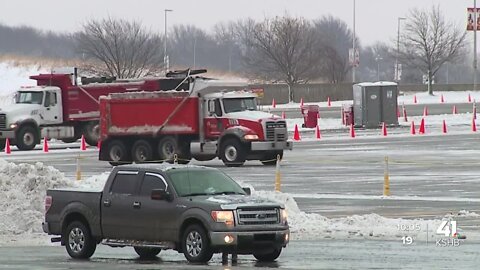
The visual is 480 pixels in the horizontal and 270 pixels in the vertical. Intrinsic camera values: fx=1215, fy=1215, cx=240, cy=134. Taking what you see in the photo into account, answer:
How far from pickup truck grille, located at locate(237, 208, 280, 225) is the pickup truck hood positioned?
0.25 ft

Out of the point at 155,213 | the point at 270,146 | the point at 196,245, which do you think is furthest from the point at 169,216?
the point at 270,146

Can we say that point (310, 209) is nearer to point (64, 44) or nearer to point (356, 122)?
point (356, 122)

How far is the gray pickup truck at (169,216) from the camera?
17656mm

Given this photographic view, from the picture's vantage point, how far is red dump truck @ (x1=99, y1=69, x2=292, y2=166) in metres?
42.5

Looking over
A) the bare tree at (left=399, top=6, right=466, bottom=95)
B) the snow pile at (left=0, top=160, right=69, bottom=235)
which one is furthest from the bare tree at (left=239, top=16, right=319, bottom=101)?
the snow pile at (left=0, top=160, right=69, bottom=235)

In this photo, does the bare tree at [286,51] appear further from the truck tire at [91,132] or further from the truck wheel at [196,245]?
the truck wheel at [196,245]

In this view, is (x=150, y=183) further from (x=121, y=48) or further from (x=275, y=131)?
(x=121, y=48)

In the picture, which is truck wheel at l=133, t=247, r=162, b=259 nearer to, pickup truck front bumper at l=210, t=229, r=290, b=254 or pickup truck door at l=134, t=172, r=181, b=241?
pickup truck door at l=134, t=172, r=181, b=241

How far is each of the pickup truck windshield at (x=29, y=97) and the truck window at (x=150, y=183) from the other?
121ft

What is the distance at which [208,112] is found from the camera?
43.9 metres

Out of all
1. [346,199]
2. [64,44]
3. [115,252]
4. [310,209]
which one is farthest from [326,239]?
[64,44]

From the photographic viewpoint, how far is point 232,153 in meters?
42.5

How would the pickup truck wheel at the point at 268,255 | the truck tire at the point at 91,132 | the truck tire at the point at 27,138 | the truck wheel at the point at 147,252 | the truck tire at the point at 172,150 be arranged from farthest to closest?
the truck tire at the point at 91,132
the truck tire at the point at 27,138
the truck tire at the point at 172,150
the truck wheel at the point at 147,252
the pickup truck wheel at the point at 268,255

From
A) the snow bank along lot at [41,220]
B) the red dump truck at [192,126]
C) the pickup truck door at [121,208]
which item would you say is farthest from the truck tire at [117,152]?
the pickup truck door at [121,208]
